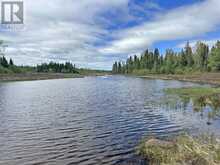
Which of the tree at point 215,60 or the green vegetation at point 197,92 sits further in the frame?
the tree at point 215,60

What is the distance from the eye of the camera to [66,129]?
19.4m

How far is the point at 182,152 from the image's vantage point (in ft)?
37.0

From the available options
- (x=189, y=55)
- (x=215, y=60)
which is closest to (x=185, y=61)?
(x=189, y=55)

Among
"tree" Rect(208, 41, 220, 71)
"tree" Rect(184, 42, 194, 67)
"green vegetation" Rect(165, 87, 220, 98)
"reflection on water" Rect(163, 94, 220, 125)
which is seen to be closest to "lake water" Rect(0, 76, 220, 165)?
"reflection on water" Rect(163, 94, 220, 125)

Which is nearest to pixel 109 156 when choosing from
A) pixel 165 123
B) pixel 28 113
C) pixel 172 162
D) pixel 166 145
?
pixel 166 145

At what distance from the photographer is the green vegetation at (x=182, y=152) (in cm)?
956

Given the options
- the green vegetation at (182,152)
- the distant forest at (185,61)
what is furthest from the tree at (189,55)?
the green vegetation at (182,152)

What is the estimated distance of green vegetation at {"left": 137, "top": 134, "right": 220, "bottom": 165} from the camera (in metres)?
9.56

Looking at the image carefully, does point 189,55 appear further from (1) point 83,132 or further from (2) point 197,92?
(1) point 83,132

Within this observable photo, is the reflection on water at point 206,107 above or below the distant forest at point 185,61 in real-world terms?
below

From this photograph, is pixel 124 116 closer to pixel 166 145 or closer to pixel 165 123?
pixel 165 123

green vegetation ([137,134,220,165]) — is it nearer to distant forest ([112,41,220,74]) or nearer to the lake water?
the lake water

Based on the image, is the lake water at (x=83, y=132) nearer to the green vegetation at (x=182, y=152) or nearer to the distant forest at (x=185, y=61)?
the green vegetation at (x=182, y=152)

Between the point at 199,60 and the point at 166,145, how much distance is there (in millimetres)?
117837
